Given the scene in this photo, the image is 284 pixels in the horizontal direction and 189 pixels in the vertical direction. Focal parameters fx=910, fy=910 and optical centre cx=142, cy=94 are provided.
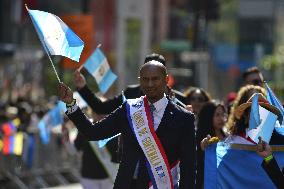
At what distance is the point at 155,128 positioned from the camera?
5.96 metres

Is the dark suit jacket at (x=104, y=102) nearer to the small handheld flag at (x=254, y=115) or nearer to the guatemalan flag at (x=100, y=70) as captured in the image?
the guatemalan flag at (x=100, y=70)

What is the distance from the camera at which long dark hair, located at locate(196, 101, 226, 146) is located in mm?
8156

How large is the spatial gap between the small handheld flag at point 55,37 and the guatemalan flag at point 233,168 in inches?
48.7

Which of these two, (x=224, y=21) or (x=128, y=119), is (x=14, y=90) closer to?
(x=128, y=119)

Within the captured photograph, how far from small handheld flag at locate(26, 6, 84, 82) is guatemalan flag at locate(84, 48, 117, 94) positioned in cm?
295

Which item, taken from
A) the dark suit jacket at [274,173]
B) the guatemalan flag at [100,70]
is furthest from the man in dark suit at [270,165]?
the guatemalan flag at [100,70]

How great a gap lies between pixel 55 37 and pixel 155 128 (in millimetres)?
1120

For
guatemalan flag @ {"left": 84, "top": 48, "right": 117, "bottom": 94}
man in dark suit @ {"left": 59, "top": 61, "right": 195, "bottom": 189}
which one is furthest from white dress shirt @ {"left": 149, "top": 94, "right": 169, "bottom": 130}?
guatemalan flag @ {"left": 84, "top": 48, "right": 117, "bottom": 94}

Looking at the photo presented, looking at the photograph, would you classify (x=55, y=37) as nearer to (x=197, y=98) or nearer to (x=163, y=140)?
(x=163, y=140)

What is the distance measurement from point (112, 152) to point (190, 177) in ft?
10.3

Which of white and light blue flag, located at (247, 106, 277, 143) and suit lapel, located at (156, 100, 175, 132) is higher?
suit lapel, located at (156, 100, 175, 132)

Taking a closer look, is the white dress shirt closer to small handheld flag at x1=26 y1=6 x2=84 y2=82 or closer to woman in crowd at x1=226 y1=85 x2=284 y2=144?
small handheld flag at x1=26 y1=6 x2=84 y2=82

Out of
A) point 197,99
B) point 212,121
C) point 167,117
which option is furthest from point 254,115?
point 197,99

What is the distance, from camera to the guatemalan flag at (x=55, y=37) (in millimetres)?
6418
